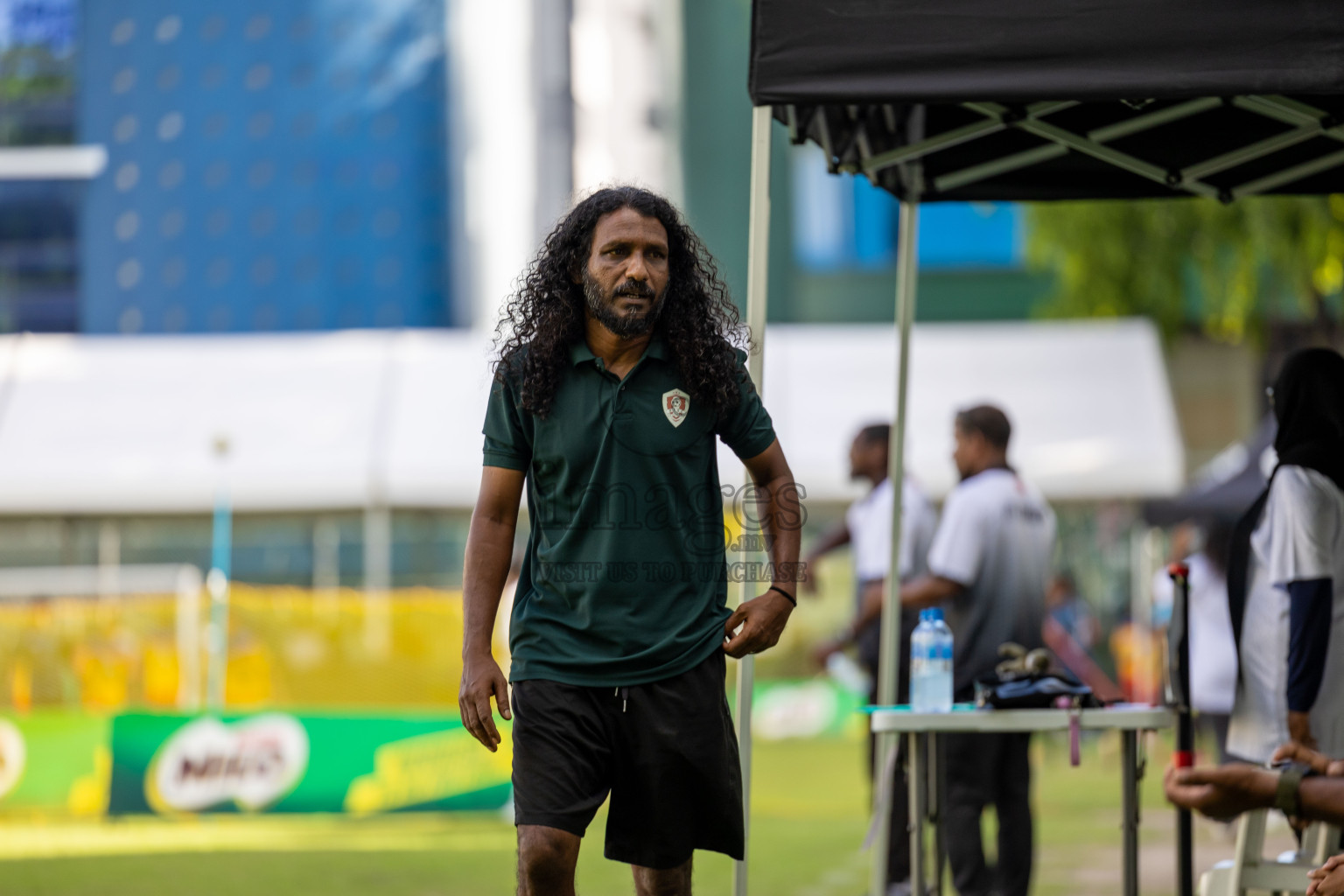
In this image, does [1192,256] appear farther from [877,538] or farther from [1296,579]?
[1296,579]

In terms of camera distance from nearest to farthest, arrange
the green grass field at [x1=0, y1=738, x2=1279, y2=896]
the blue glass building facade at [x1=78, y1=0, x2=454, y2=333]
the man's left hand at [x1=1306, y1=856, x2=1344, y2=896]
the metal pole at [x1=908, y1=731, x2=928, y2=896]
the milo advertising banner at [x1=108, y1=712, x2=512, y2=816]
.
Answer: the man's left hand at [x1=1306, y1=856, x2=1344, y2=896]
the metal pole at [x1=908, y1=731, x2=928, y2=896]
the green grass field at [x1=0, y1=738, x2=1279, y2=896]
the milo advertising banner at [x1=108, y1=712, x2=512, y2=816]
the blue glass building facade at [x1=78, y1=0, x2=454, y2=333]

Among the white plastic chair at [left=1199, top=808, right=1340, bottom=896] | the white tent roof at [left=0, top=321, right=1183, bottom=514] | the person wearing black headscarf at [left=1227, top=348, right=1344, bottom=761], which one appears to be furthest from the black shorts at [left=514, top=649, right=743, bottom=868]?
the white tent roof at [left=0, top=321, right=1183, bottom=514]

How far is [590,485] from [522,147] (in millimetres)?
20161

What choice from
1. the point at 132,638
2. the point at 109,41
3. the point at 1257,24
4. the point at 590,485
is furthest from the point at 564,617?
the point at 109,41

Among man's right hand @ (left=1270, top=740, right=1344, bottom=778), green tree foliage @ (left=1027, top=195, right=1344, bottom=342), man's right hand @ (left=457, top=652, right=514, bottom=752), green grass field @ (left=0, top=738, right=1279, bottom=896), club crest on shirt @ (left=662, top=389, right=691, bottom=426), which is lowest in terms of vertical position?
green grass field @ (left=0, top=738, right=1279, bottom=896)

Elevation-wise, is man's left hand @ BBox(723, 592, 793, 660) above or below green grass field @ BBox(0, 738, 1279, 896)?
above

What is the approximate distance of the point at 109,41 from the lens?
82.3 feet

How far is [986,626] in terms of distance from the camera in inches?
270

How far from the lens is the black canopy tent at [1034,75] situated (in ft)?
13.5

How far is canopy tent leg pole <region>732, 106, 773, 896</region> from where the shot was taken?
479cm

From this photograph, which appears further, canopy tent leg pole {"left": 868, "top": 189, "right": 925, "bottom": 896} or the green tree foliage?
the green tree foliage

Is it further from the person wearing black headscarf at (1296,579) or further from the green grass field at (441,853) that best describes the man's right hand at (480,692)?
the green grass field at (441,853)

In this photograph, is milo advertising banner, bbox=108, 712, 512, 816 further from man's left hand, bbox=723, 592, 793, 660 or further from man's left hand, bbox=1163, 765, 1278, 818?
man's left hand, bbox=723, 592, 793, 660

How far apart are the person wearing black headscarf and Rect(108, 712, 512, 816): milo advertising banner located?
7.67 m
